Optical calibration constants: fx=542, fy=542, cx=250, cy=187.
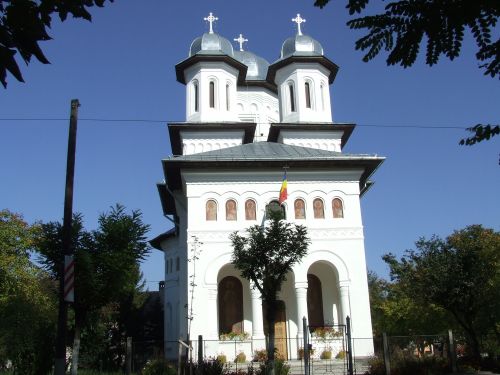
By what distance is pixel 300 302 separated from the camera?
2122 cm

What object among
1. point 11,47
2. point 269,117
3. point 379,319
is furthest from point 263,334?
point 379,319

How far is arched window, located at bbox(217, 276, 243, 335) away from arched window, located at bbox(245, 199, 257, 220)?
2970 millimetres

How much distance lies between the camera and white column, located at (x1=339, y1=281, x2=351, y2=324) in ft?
70.0

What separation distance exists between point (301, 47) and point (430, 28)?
28.8 meters

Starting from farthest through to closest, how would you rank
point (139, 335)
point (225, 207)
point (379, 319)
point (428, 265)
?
point (379, 319) → point (139, 335) → point (225, 207) → point (428, 265)

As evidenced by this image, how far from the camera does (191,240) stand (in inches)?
854

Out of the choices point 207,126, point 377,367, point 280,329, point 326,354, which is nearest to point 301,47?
point 207,126

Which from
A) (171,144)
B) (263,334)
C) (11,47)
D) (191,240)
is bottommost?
(263,334)

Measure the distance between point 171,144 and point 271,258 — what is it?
15.7 metres

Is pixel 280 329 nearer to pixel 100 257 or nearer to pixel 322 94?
pixel 100 257

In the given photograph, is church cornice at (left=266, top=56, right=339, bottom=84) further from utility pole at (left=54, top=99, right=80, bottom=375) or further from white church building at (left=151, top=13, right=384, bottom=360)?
utility pole at (left=54, top=99, right=80, bottom=375)

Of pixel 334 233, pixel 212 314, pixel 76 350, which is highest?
pixel 334 233

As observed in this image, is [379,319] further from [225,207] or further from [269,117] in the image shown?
[225,207]

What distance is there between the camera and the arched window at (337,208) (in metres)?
22.6
